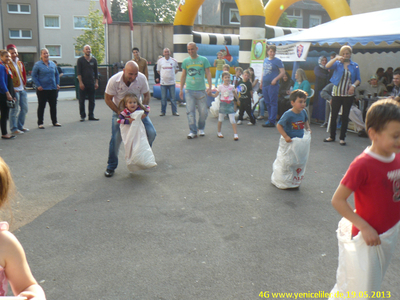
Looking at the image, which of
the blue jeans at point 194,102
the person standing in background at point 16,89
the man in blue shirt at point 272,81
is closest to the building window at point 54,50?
the person standing in background at point 16,89

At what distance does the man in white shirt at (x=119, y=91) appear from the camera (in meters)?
5.88

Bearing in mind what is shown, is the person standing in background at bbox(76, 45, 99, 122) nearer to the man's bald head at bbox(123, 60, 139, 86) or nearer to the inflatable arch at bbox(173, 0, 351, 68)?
the inflatable arch at bbox(173, 0, 351, 68)

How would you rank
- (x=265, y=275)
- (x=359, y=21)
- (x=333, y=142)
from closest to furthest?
(x=265, y=275) → (x=333, y=142) → (x=359, y=21)

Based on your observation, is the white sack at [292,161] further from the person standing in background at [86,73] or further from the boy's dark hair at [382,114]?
the person standing in background at [86,73]

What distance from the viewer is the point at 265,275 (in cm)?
327

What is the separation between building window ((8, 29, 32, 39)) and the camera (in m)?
39.5

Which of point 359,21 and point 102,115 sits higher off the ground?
point 359,21

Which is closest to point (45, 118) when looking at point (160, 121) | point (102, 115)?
point (102, 115)

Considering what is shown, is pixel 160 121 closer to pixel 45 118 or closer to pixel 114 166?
pixel 45 118

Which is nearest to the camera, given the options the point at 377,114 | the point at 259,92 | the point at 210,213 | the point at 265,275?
the point at 377,114

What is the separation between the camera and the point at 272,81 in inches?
420

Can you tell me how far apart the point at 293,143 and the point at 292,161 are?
0.84ft

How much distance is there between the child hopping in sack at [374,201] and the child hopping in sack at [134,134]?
402 centimetres

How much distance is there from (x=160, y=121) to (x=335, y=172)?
6125mm
